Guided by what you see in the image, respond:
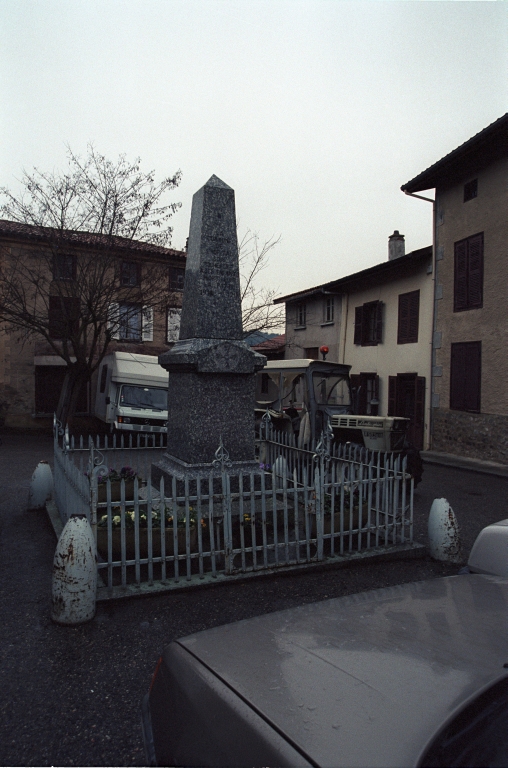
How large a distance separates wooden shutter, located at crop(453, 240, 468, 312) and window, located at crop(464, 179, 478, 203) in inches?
48.8

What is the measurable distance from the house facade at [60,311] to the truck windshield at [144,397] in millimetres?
2348

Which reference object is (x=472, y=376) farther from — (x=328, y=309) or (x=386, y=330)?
(x=328, y=309)

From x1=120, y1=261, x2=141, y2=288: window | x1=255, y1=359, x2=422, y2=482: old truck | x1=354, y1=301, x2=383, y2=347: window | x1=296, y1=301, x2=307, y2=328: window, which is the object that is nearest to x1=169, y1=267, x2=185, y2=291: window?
x1=120, y1=261, x2=141, y2=288: window

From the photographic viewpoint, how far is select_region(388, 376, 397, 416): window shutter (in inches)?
713

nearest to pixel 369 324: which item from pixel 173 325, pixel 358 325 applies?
pixel 358 325

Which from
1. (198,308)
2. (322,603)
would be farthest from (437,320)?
(322,603)

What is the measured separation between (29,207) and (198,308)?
12.5 m

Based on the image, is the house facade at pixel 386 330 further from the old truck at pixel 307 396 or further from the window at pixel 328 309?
the old truck at pixel 307 396

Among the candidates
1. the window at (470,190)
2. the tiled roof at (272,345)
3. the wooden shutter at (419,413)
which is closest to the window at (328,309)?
the tiled roof at (272,345)

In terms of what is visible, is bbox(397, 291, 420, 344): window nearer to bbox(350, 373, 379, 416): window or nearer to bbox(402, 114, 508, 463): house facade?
bbox(402, 114, 508, 463): house facade

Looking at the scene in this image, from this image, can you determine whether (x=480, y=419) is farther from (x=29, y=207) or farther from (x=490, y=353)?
(x=29, y=207)

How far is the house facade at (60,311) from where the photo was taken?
17281mm

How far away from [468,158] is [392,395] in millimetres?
7794

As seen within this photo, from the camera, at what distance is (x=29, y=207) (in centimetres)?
1587
